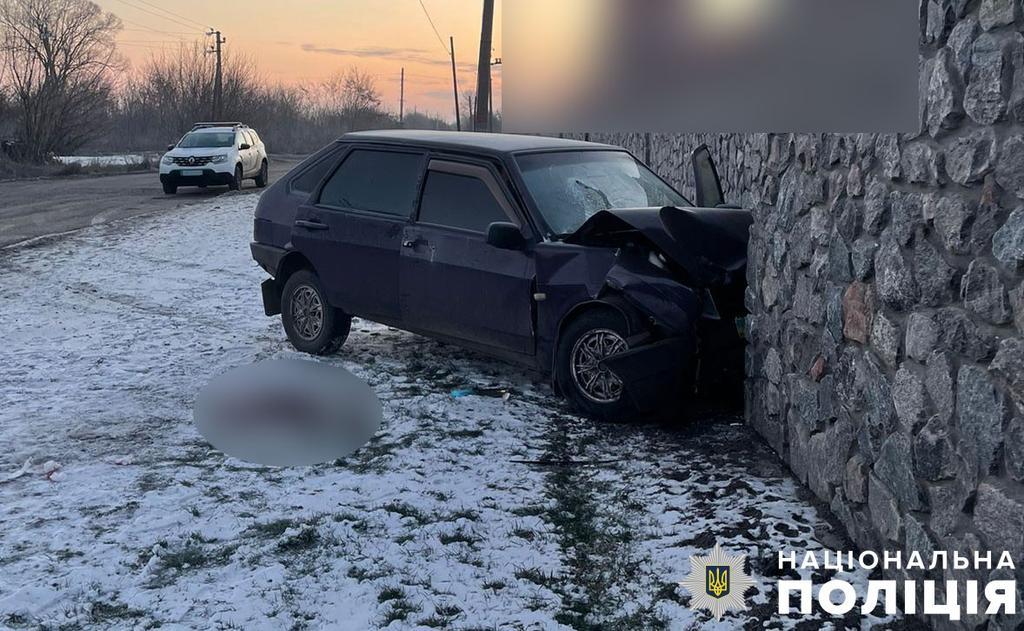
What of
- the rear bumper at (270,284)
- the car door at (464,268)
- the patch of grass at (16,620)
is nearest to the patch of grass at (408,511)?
the patch of grass at (16,620)

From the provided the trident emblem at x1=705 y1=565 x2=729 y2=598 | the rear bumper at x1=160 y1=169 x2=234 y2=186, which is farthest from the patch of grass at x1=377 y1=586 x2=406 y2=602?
the rear bumper at x1=160 y1=169 x2=234 y2=186

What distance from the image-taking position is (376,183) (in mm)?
8008

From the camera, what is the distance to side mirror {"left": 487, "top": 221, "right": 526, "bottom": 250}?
679 centimetres

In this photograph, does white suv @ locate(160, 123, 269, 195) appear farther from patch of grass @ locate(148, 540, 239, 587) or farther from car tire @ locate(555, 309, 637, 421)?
patch of grass @ locate(148, 540, 239, 587)

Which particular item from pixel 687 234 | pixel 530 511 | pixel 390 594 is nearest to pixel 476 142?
pixel 687 234

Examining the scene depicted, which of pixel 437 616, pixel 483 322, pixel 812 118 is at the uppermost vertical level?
pixel 812 118

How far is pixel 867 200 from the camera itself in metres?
4.45

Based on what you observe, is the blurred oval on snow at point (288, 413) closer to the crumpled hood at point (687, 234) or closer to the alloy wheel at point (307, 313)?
the alloy wheel at point (307, 313)

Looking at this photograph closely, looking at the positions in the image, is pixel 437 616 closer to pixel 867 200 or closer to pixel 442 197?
pixel 867 200

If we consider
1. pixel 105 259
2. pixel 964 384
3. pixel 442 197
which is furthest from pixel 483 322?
pixel 105 259

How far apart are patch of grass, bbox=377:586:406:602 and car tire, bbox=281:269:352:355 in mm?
4239

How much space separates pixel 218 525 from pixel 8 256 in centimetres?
1114

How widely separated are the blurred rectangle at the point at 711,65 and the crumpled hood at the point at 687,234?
0.55m

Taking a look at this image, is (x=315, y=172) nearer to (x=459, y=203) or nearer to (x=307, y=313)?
(x=307, y=313)
